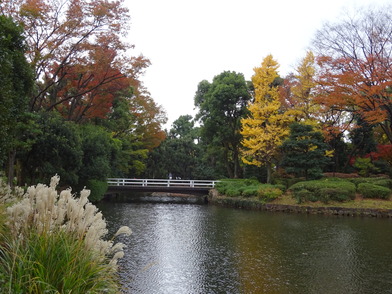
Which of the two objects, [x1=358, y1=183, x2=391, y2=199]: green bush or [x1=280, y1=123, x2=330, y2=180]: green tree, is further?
[x1=280, y1=123, x2=330, y2=180]: green tree

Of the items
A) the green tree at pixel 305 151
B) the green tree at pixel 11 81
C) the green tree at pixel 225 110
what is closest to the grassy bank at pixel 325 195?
the green tree at pixel 305 151

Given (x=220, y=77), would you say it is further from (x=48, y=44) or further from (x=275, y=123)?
(x=48, y=44)

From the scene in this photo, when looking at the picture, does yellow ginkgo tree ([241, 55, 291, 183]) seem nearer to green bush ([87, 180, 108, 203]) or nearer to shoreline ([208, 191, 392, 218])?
shoreline ([208, 191, 392, 218])

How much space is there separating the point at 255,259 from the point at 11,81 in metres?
8.30

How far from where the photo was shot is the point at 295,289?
19.6 feet

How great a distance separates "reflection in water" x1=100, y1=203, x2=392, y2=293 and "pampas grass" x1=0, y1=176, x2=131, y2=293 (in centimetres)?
65

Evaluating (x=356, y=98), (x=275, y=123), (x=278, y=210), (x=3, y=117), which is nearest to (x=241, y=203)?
(x=278, y=210)

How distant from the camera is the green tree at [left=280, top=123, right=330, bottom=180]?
75.0 feet

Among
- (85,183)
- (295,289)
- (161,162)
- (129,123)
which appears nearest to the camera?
(295,289)

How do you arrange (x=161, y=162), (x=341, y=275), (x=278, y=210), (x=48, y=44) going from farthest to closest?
1. (x=161, y=162)
2. (x=278, y=210)
3. (x=48, y=44)
4. (x=341, y=275)

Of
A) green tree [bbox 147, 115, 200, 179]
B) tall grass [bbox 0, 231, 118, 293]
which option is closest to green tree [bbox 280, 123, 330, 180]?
green tree [bbox 147, 115, 200, 179]

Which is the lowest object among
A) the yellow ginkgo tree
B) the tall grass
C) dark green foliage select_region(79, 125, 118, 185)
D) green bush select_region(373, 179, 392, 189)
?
the tall grass

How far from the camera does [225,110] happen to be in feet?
101

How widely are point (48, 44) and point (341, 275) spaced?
51.4 ft
